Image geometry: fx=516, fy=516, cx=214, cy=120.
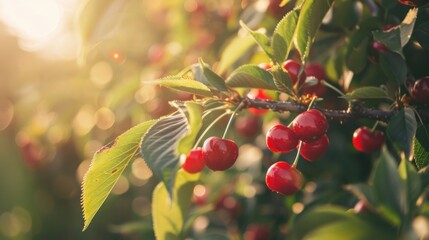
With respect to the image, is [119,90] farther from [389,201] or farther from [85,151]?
[389,201]

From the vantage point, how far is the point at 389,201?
0.97 metres

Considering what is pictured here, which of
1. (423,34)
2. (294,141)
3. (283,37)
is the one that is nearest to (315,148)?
(294,141)

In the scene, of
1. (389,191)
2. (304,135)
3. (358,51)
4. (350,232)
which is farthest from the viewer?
(358,51)

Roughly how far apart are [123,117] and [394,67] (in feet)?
5.72

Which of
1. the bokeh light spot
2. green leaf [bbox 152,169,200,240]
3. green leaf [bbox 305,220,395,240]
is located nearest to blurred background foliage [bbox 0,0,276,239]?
the bokeh light spot

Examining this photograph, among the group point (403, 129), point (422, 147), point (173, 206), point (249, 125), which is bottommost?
point (249, 125)

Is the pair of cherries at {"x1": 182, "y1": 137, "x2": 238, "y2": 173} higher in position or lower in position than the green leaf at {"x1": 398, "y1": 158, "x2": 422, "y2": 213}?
higher

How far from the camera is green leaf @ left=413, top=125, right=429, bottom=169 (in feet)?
4.61

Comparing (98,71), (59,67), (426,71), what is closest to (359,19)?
(426,71)

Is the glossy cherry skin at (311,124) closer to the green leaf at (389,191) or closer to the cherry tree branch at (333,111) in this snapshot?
Result: the cherry tree branch at (333,111)

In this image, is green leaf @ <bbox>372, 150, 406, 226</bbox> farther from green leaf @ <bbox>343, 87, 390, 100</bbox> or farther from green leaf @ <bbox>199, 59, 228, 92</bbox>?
green leaf @ <bbox>199, 59, 228, 92</bbox>

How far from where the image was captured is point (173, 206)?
5.45 feet

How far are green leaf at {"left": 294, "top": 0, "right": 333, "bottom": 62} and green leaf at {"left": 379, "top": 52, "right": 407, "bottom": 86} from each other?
0.79ft

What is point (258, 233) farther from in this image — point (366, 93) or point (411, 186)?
point (411, 186)
